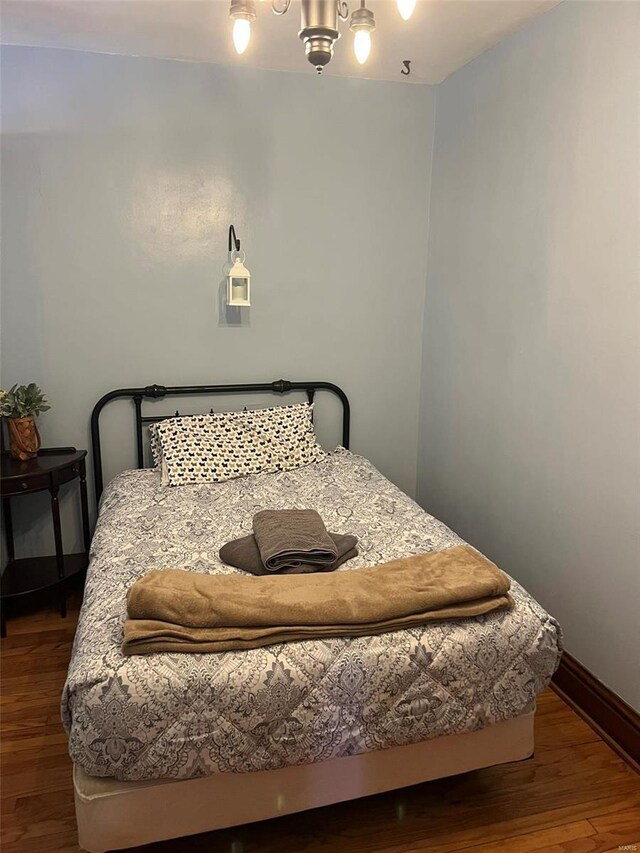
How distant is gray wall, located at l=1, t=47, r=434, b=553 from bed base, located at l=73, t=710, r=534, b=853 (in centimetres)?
192

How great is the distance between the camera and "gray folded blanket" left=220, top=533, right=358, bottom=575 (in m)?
2.09

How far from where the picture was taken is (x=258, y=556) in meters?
2.14

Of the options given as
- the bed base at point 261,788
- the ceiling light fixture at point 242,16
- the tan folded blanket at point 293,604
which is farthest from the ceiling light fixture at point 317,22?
the bed base at point 261,788

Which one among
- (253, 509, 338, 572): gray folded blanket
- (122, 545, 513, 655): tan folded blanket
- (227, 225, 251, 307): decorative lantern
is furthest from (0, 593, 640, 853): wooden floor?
(227, 225, 251, 307): decorative lantern

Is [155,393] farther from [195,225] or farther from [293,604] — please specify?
[293,604]

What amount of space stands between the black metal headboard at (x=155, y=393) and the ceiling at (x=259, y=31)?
1.52 meters

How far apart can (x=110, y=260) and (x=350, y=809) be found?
2509 mm

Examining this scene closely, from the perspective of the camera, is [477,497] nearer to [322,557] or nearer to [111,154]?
[322,557]

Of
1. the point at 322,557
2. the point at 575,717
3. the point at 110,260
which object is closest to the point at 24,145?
the point at 110,260

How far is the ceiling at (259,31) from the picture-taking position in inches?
97.3

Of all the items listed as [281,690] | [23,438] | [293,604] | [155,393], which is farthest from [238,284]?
[281,690]

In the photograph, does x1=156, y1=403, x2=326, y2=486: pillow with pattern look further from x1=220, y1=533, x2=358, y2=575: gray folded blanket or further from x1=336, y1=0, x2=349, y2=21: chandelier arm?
x1=336, y1=0, x2=349, y2=21: chandelier arm

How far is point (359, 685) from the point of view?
1716 mm

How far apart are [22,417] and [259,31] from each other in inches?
75.2
